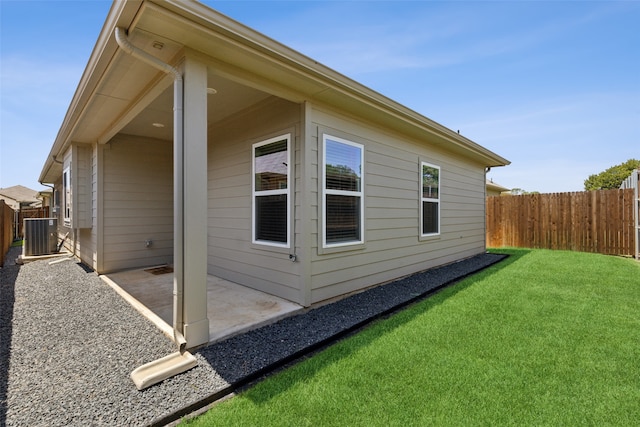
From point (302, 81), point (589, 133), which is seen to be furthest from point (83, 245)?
point (589, 133)

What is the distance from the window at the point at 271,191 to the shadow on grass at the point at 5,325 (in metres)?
2.61

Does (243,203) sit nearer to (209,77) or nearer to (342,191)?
(342,191)

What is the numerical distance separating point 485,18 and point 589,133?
30.2 ft

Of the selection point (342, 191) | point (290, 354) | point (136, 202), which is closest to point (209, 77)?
point (342, 191)

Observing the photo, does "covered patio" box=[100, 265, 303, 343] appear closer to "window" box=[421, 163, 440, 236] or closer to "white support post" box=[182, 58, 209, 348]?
"white support post" box=[182, 58, 209, 348]

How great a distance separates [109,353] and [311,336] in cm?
176

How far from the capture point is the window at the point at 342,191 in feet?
12.9

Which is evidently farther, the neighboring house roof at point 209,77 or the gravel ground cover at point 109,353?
the neighboring house roof at point 209,77

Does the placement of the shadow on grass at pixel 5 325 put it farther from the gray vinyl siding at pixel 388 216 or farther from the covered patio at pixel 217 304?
the gray vinyl siding at pixel 388 216

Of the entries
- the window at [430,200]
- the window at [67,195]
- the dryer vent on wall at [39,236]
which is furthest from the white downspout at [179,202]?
the dryer vent on wall at [39,236]

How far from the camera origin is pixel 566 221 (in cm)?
903

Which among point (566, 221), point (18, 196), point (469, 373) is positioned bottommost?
point (469, 373)

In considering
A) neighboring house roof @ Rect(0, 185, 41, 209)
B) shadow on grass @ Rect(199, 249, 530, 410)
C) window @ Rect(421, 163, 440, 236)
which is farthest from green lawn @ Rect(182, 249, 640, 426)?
neighboring house roof @ Rect(0, 185, 41, 209)

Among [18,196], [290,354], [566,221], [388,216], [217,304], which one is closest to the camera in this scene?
[290,354]
